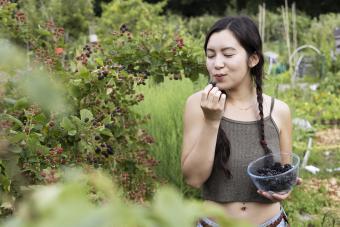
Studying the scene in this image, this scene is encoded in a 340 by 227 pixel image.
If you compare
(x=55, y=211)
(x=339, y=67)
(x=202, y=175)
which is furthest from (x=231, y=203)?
(x=339, y=67)

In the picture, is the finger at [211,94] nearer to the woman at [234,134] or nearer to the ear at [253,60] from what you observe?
the woman at [234,134]

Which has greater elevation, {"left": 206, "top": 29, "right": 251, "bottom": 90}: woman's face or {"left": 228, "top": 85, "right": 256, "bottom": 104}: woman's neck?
{"left": 206, "top": 29, "right": 251, "bottom": 90}: woman's face

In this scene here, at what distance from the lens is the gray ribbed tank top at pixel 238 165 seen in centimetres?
206

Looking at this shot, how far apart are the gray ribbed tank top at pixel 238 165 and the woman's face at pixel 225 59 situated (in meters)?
0.17

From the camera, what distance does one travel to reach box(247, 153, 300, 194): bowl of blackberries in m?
1.98

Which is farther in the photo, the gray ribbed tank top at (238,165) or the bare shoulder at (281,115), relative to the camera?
the bare shoulder at (281,115)

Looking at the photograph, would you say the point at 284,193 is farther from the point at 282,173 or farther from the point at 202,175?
the point at 202,175

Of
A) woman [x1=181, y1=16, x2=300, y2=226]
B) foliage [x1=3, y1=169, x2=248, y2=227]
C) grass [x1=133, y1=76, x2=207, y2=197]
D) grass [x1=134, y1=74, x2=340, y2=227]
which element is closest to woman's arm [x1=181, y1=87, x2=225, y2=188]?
woman [x1=181, y1=16, x2=300, y2=226]

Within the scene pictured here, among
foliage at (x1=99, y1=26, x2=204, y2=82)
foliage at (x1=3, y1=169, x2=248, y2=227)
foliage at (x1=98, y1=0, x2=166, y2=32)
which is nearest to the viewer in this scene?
foliage at (x1=3, y1=169, x2=248, y2=227)

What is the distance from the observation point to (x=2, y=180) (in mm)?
1507

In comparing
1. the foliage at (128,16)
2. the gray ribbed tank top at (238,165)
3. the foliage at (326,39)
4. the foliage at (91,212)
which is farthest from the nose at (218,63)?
the foliage at (128,16)

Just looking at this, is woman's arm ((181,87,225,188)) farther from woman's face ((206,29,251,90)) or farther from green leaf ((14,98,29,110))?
green leaf ((14,98,29,110))

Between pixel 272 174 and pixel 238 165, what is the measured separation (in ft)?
0.40

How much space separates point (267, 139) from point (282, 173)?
0.52 ft
